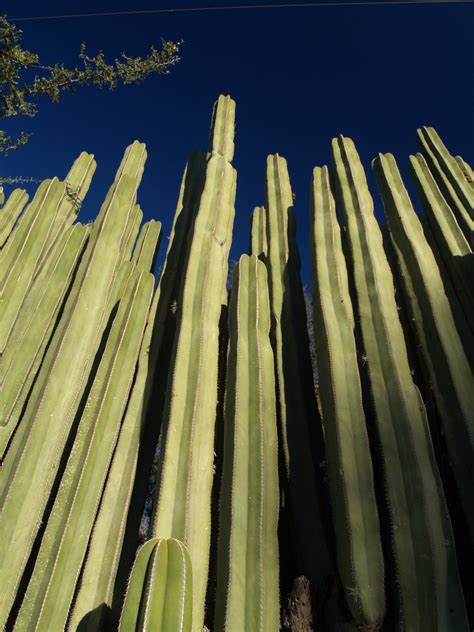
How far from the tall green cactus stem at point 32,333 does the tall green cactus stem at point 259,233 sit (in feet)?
3.98

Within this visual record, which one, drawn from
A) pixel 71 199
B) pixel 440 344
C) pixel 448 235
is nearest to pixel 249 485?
pixel 440 344

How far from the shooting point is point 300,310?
8.27ft

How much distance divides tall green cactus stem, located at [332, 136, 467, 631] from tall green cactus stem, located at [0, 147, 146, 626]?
144cm

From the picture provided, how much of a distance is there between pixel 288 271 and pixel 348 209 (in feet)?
1.76

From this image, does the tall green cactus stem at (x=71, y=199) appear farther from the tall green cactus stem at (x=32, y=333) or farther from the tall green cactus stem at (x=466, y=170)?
the tall green cactus stem at (x=466, y=170)

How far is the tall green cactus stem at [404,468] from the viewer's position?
1244mm

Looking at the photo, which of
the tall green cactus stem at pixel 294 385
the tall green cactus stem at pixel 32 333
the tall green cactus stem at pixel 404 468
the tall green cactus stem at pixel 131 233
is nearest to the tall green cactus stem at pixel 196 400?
the tall green cactus stem at pixel 294 385

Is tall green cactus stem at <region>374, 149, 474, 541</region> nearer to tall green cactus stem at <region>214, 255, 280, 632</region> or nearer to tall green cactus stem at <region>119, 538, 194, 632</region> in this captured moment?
tall green cactus stem at <region>214, 255, 280, 632</region>

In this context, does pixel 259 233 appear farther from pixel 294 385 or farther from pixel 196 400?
pixel 196 400

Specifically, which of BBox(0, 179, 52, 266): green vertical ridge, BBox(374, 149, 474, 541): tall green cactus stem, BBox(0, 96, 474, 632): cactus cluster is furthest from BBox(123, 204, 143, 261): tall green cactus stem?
BBox(374, 149, 474, 541): tall green cactus stem

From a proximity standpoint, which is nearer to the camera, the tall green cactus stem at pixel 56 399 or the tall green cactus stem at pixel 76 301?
the tall green cactus stem at pixel 56 399

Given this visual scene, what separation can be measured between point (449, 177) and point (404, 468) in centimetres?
225

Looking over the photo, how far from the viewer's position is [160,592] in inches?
47.8

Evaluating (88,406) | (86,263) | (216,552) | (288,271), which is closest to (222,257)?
(288,271)
